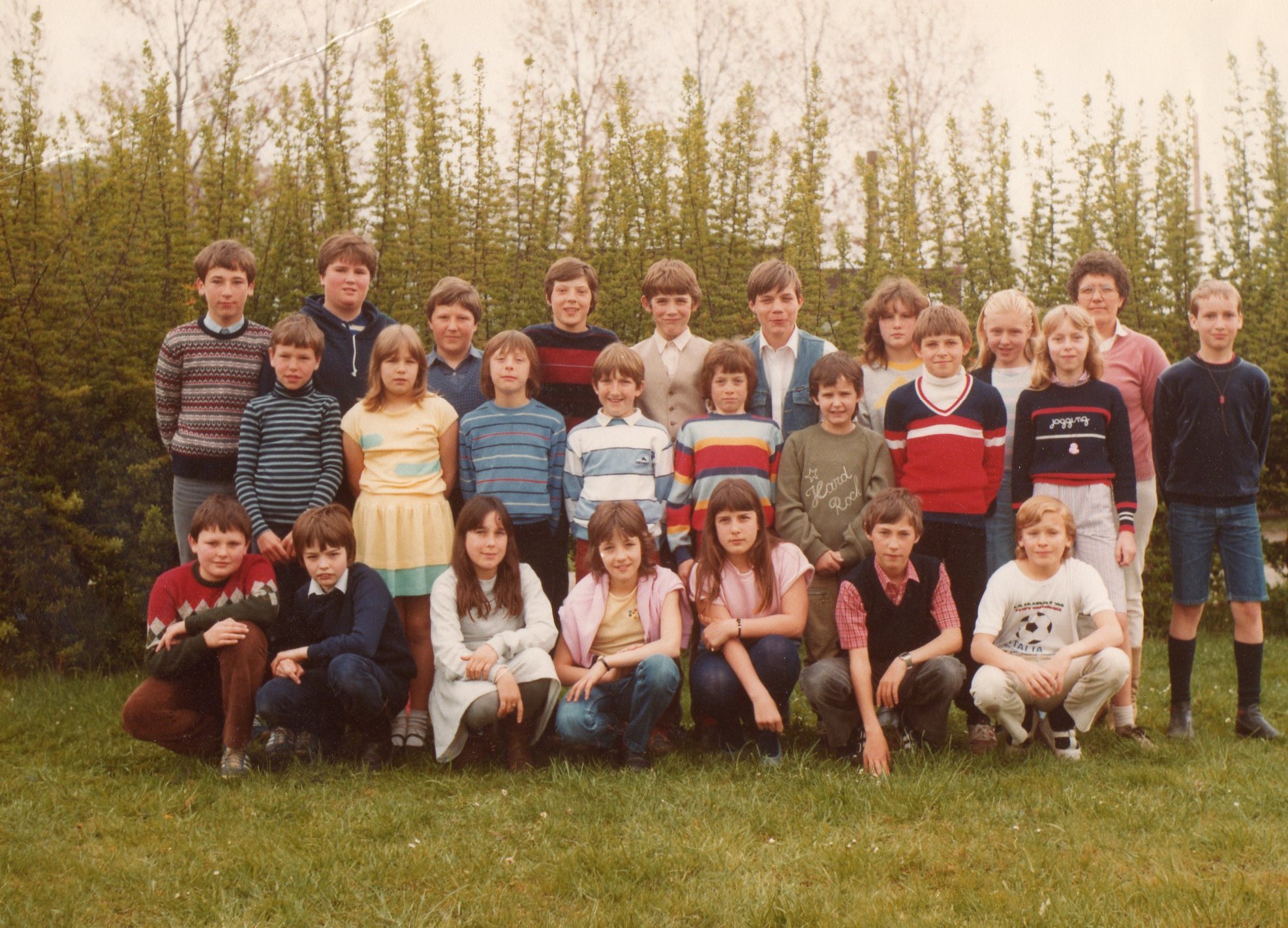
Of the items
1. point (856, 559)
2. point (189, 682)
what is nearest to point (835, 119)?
point (856, 559)

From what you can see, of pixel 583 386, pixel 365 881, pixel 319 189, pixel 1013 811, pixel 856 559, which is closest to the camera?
pixel 365 881

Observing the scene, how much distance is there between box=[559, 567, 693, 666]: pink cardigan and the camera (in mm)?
4422

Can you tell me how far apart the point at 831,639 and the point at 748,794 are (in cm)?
99

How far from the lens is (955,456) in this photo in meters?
4.53

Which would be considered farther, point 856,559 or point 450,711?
point 856,559

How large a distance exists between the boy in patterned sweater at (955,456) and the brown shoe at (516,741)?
1727mm

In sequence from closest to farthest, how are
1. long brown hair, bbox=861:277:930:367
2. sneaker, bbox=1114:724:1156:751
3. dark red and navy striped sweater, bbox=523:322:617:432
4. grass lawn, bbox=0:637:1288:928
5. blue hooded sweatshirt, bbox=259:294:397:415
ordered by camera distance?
grass lawn, bbox=0:637:1288:928
sneaker, bbox=1114:724:1156:751
long brown hair, bbox=861:277:930:367
blue hooded sweatshirt, bbox=259:294:397:415
dark red and navy striped sweater, bbox=523:322:617:432

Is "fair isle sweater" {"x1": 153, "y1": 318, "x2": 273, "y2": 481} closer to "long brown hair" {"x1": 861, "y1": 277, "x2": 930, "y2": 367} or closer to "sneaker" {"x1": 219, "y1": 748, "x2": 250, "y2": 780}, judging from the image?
"sneaker" {"x1": 219, "y1": 748, "x2": 250, "y2": 780}

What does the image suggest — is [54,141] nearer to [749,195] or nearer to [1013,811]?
[749,195]

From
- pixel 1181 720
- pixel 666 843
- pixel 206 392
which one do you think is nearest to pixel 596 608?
pixel 666 843

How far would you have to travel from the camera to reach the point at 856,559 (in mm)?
4578

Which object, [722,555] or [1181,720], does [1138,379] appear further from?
[722,555]

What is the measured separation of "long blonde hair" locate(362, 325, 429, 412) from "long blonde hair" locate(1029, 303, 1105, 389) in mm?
2531

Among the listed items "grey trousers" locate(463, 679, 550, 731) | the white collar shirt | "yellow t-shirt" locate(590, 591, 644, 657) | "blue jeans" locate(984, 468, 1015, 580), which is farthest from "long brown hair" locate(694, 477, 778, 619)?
"blue jeans" locate(984, 468, 1015, 580)
